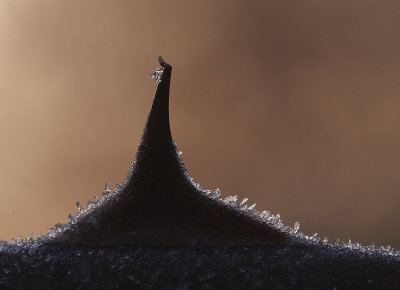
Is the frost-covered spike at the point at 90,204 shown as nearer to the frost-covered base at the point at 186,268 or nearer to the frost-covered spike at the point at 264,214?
the frost-covered base at the point at 186,268

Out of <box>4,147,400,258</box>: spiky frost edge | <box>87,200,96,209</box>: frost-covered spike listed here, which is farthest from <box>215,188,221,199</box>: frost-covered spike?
<box>87,200,96,209</box>: frost-covered spike

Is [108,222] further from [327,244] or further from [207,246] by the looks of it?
[327,244]

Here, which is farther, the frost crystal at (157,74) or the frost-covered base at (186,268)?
the frost crystal at (157,74)

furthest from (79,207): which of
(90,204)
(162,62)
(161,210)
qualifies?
(162,62)

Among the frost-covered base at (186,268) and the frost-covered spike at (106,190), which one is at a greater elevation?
the frost-covered spike at (106,190)

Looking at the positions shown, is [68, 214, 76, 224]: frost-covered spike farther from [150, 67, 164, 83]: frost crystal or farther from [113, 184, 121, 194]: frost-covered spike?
[150, 67, 164, 83]: frost crystal

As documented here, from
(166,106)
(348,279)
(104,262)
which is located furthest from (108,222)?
(348,279)

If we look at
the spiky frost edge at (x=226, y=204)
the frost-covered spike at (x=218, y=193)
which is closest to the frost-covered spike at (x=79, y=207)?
the spiky frost edge at (x=226, y=204)
